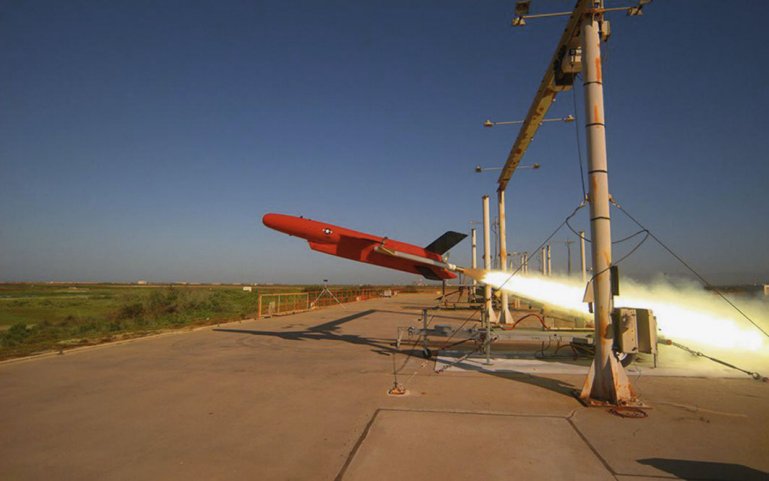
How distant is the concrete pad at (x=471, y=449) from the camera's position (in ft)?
15.0

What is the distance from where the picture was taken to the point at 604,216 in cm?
773

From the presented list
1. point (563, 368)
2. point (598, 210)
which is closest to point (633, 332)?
point (598, 210)

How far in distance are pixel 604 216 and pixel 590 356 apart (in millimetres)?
5548

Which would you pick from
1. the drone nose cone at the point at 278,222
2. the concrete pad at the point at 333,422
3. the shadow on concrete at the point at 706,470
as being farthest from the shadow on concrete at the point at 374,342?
the drone nose cone at the point at 278,222

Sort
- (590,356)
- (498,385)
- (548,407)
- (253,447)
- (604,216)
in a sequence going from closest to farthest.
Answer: (253,447)
(548,407)
(604,216)
(498,385)
(590,356)

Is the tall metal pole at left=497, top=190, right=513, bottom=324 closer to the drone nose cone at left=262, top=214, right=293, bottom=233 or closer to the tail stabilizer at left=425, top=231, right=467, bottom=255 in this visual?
the tail stabilizer at left=425, top=231, right=467, bottom=255

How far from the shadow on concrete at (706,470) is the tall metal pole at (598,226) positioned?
96.1 inches

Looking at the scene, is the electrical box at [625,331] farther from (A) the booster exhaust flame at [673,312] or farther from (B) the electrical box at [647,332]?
(A) the booster exhaust flame at [673,312]

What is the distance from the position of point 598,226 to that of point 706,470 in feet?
14.0

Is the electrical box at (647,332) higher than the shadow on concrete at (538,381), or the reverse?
the electrical box at (647,332)

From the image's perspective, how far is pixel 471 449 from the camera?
5.21 m

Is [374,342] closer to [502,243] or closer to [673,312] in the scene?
[502,243]

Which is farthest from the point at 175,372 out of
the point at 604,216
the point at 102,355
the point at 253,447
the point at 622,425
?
the point at 604,216

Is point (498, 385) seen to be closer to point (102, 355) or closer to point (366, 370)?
point (366, 370)
